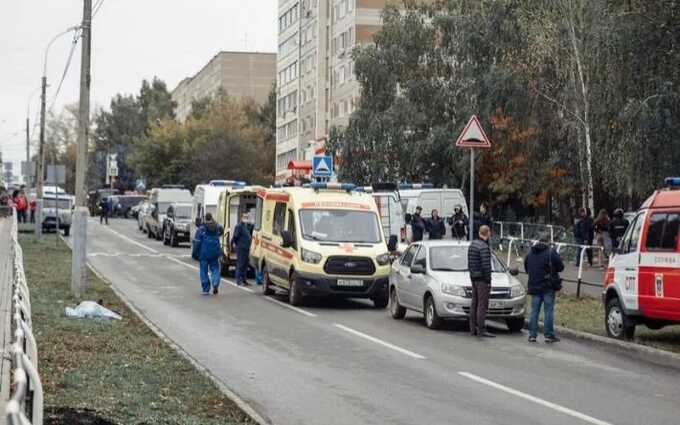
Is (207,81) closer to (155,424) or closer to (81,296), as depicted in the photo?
(81,296)

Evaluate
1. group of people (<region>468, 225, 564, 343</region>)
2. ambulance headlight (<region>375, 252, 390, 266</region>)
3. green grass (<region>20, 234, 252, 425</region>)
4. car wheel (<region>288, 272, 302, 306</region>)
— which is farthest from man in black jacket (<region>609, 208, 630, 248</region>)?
green grass (<region>20, 234, 252, 425</region>)

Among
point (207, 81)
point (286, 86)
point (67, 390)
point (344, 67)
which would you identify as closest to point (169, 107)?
point (207, 81)

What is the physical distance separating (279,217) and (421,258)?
19.5 ft

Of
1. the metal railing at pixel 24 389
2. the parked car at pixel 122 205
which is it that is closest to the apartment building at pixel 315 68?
the parked car at pixel 122 205

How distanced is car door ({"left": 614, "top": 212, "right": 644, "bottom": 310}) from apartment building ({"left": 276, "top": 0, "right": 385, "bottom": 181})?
199ft

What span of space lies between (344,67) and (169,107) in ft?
239

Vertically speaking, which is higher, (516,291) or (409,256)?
(409,256)

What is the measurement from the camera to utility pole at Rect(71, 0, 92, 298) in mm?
23344

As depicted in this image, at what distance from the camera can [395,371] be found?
14711mm

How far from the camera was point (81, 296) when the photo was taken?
908 inches

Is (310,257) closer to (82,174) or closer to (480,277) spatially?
(82,174)

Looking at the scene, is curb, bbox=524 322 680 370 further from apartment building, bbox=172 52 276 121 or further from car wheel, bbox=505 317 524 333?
apartment building, bbox=172 52 276 121

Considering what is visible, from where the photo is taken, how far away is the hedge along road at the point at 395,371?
11672 millimetres

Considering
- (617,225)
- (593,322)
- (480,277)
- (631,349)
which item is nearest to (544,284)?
(480,277)
